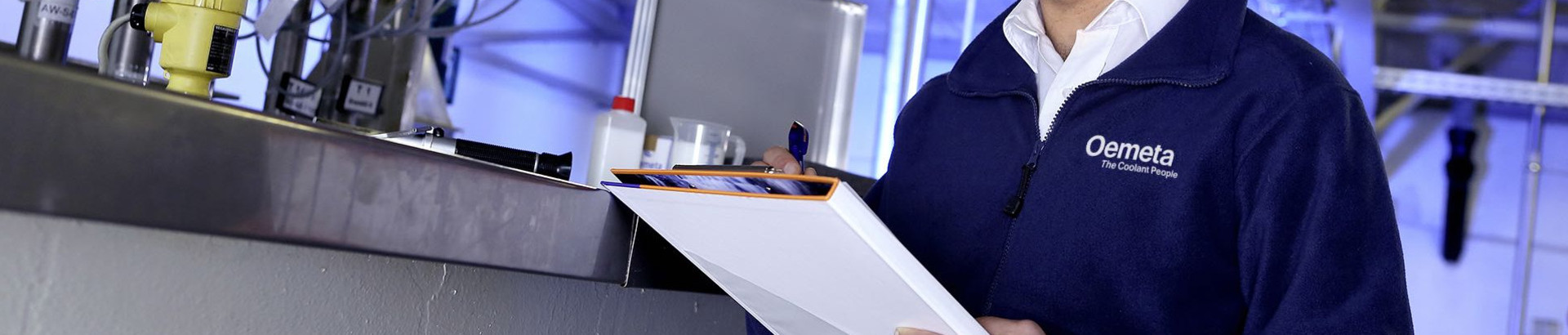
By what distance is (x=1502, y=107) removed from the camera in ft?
17.9

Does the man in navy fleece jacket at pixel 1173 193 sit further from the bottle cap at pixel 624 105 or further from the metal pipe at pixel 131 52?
the metal pipe at pixel 131 52

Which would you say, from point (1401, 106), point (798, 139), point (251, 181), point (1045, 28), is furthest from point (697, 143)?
point (1401, 106)

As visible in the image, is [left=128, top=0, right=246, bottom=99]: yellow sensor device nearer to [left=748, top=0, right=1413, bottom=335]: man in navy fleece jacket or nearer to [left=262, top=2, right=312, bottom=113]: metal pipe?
[left=748, top=0, right=1413, bottom=335]: man in navy fleece jacket

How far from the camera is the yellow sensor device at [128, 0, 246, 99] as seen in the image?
939mm

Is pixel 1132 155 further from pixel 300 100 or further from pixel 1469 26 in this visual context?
pixel 1469 26

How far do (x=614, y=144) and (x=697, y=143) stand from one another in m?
0.12

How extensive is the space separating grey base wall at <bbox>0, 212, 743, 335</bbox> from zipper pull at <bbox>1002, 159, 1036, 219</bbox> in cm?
44

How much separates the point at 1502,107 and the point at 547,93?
4.38 meters

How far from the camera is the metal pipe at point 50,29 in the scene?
1.19 m

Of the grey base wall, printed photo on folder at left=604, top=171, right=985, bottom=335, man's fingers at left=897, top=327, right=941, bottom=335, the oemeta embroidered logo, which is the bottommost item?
the grey base wall

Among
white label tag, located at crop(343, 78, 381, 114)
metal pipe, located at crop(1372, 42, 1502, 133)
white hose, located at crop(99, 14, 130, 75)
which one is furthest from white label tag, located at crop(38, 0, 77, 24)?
metal pipe, located at crop(1372, 42, 1502, 133)

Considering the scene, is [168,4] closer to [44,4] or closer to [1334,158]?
[44,4]

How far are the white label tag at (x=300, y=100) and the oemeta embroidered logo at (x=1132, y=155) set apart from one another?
1309 mm

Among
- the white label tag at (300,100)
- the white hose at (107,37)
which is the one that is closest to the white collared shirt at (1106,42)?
A: the white hose at (107,37)
